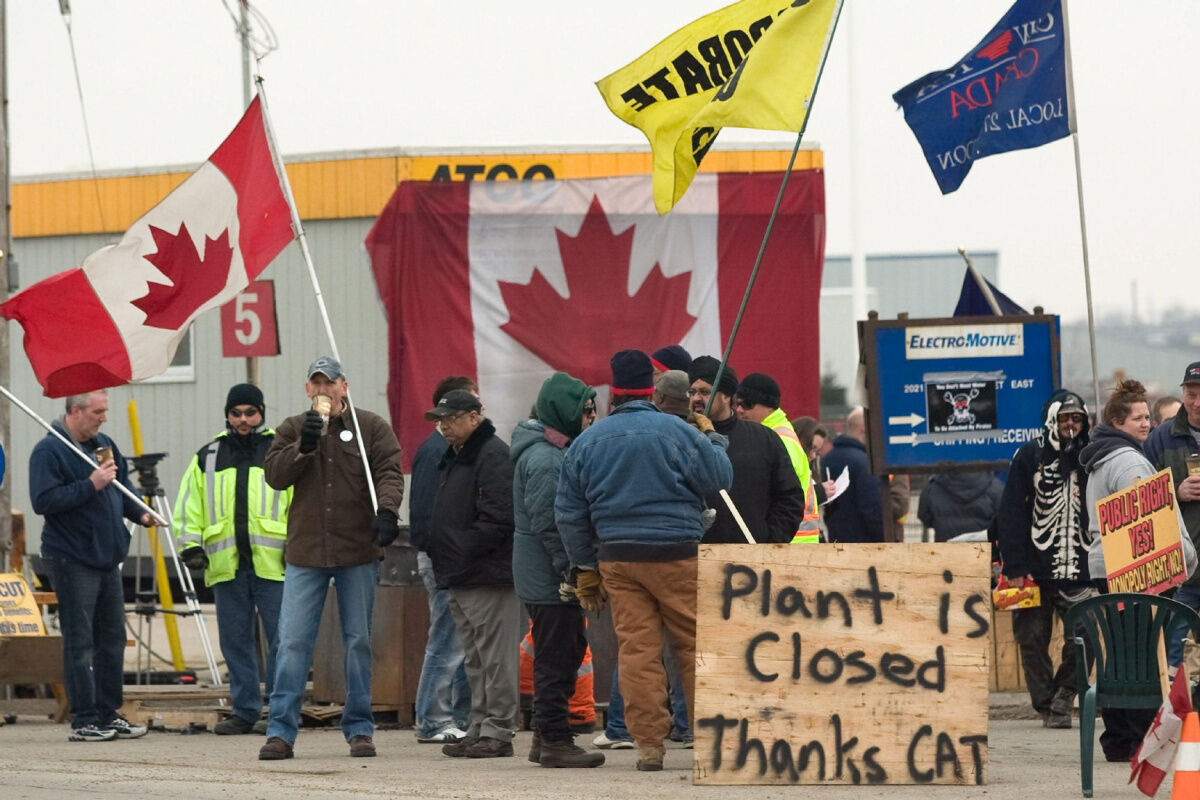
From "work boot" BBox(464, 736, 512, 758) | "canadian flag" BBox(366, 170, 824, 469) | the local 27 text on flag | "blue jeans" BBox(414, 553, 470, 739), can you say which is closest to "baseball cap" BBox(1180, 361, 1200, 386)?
the local 27 text on flag

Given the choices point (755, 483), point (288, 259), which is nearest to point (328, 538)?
point (755, 483)

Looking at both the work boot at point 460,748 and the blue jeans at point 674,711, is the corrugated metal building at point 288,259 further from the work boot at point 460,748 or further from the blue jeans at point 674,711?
the work boot at point 460,748

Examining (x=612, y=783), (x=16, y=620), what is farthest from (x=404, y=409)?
(x=612, y=783)

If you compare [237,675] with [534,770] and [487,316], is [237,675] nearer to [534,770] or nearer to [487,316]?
[534,770]

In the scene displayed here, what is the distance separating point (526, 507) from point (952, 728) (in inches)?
93.3

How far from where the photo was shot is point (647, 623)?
341 inches

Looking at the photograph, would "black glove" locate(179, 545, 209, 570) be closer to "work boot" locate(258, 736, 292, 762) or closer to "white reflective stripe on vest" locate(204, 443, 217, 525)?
"white reflective stripe on vest" locate(204, 443, 217, 525)

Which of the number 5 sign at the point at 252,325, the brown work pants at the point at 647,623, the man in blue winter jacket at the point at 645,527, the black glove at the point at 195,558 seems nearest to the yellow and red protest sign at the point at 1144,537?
the man in blue winter jacket at the point at 645,527

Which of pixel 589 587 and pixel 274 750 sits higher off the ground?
pixel 589 587

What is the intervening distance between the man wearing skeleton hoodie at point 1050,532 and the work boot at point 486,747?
3.27 m

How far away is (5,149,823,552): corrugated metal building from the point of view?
1806cm

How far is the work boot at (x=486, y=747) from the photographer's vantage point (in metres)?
9.60

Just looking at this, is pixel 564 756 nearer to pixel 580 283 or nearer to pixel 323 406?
pixel 323 406

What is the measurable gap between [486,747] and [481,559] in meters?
0.98
